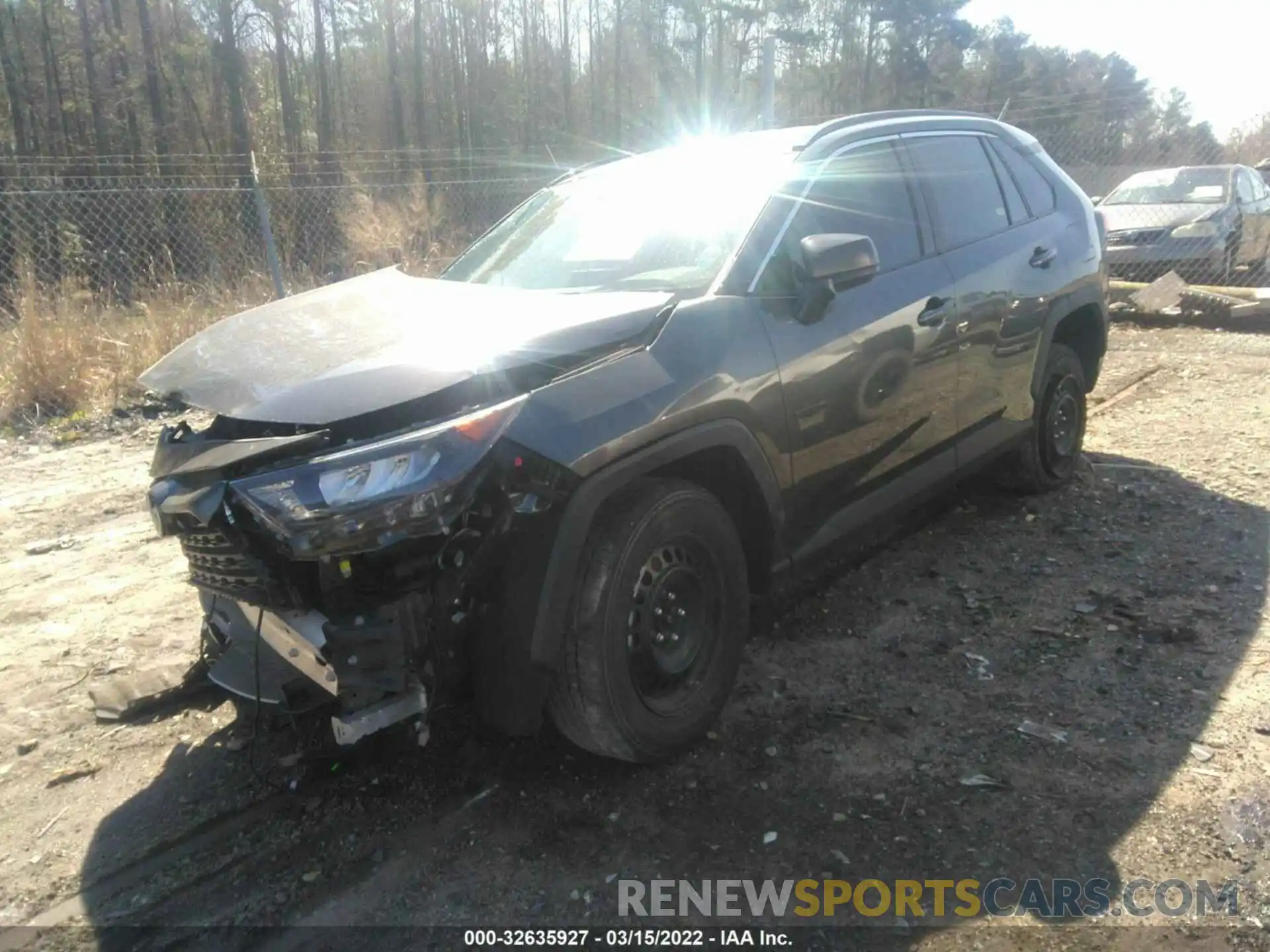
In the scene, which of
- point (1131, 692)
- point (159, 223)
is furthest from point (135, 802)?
point (159, 223)

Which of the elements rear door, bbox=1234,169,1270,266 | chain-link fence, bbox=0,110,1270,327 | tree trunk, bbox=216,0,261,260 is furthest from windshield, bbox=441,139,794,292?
tree trunk, bbox=216,0,261,260

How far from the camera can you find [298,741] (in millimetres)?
3105

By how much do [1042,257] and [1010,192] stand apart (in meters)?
0.37

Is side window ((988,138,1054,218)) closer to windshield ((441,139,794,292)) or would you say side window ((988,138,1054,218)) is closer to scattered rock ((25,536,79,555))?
Result: windshield ((441,139,794,292))

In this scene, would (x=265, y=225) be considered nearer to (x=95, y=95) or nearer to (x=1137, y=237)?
(x=1137, y=237)

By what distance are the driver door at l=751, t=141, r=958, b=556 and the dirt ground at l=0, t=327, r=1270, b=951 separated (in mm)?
625

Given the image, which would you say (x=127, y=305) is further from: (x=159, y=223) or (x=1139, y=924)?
(x=1139, y=924)

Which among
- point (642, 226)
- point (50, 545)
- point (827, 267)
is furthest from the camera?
point (50, 545)

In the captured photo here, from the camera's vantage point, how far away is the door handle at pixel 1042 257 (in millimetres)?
4543

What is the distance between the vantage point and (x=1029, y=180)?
15.9ft

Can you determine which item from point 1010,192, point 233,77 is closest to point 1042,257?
point 1010,192

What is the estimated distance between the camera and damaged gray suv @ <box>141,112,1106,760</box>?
2.31 meters

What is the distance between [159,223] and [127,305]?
5.77 meters

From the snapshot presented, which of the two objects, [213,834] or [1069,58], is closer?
[213,834]
